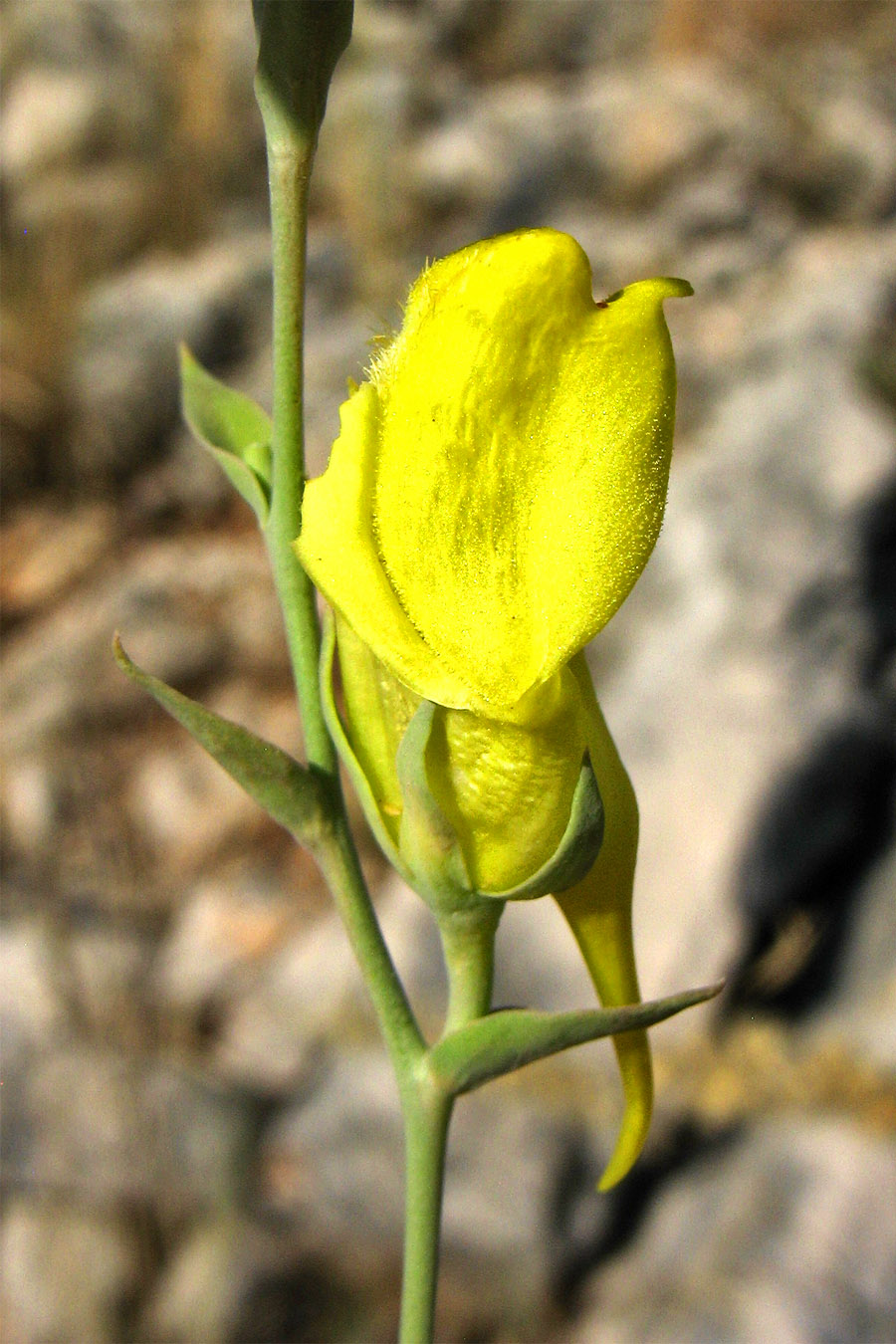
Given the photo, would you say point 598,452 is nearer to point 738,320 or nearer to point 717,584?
point 717,584

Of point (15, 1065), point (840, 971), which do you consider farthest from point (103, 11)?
point (840, 971)

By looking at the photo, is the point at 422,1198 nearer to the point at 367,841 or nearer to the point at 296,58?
the point at 296,58

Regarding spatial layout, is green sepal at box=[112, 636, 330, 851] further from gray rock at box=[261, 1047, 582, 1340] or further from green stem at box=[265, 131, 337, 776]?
gray rock at box=[261, 1047, 582, 1340]

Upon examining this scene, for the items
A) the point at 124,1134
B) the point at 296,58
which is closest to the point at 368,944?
the point at 296,58

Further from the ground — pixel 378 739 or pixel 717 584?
pixel 378 739

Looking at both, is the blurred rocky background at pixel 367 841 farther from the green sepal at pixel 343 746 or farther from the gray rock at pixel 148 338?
the green sepal at pixel 343 746
